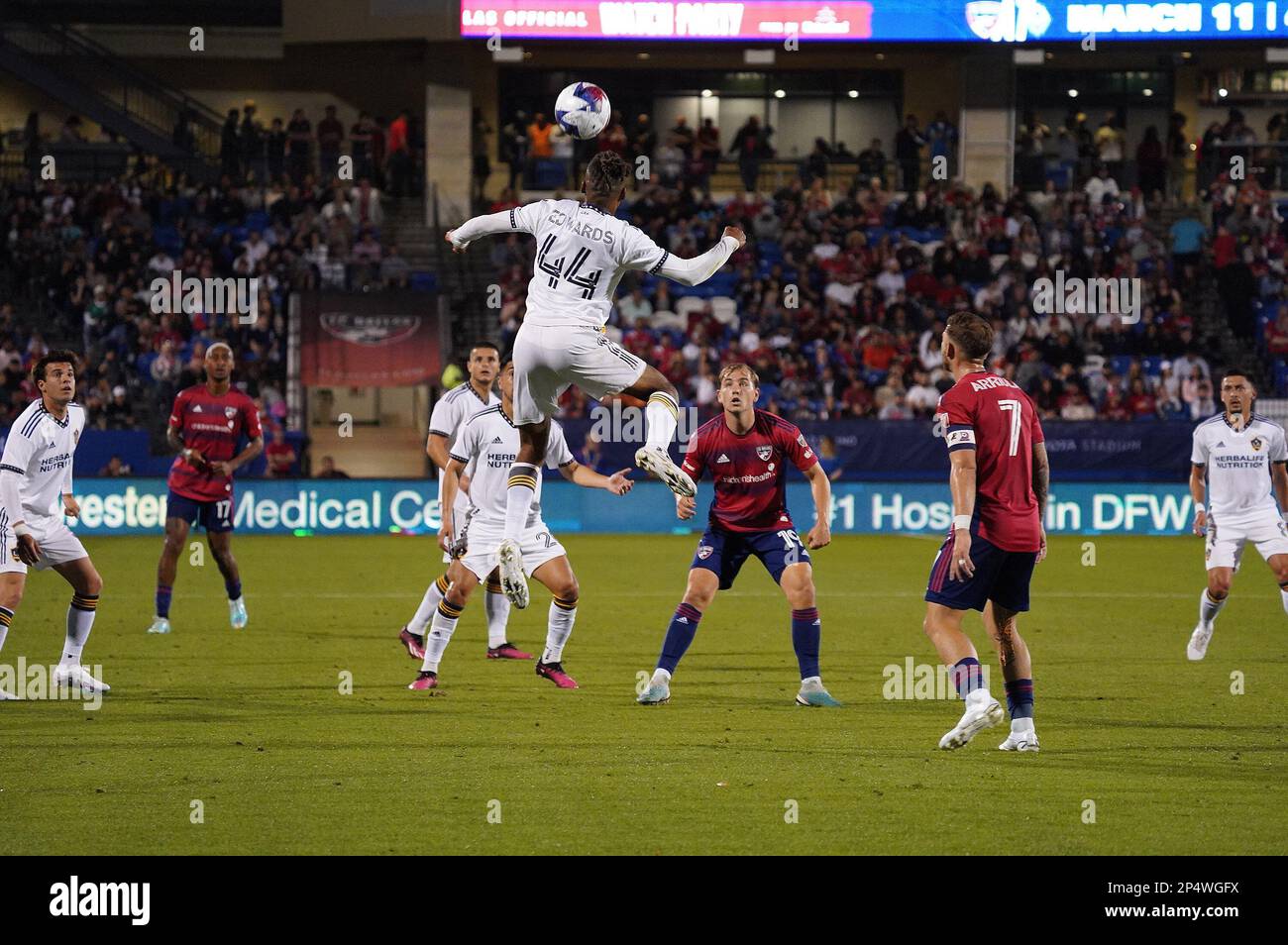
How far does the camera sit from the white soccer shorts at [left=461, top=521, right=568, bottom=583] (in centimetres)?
1177

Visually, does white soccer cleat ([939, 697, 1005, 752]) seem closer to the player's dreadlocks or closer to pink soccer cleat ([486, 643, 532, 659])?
the player's dreadlocks

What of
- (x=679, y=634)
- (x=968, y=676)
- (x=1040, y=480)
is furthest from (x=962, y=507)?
(x=679, y=634)

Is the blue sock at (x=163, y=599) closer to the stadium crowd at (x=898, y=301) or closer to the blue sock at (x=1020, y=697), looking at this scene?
the blue sock at (x=1020, y=697)

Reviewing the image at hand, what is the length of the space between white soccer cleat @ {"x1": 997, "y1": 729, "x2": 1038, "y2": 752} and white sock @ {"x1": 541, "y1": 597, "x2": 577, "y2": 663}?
3555 mm

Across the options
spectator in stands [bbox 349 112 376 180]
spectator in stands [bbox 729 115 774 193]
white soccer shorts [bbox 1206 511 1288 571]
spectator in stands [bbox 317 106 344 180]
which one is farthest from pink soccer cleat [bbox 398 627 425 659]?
spectator in stands [bbox 729 115 774 193]

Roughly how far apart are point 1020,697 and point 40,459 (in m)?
6.53

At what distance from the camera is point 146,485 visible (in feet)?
83.3

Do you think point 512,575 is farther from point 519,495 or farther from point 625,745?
point 625,745

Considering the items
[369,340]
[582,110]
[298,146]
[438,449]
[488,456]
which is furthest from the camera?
[298,146]

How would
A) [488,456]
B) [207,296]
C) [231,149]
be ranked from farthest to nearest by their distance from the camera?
[231,149], [207,296], [488,456]

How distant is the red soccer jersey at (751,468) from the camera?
10.9m

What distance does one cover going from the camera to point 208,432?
1484 centimetres

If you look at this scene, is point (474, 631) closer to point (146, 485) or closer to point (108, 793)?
point (108, 793)
